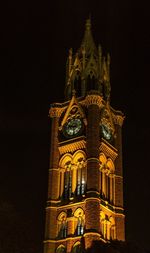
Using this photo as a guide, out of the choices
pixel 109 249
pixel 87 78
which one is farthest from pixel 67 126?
pixel 109 249

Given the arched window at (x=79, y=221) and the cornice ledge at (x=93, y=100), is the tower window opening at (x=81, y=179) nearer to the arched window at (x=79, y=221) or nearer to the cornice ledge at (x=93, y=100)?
the arched window at (x=79, y=221)

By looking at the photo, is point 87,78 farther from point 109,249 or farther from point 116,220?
point 109,249

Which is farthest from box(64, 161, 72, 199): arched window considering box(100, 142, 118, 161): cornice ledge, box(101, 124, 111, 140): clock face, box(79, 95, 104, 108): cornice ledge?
box(79, 95, 104, 108): cornice ledge

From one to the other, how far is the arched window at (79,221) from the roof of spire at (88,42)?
21.9 m

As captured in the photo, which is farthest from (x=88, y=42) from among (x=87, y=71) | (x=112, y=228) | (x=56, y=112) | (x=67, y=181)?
(x=112, y=228)

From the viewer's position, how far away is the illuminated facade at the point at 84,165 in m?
56.1

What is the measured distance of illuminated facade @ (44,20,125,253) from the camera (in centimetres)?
5606

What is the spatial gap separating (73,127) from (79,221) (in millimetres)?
11286

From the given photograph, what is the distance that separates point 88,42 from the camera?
70875 millimetres

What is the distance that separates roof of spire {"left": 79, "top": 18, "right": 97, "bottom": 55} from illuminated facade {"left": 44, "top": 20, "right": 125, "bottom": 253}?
55 cm

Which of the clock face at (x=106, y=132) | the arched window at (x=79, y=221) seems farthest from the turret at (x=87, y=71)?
the arched window at (x=79, y=221)

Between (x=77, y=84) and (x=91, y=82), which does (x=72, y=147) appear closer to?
(x=91, y=82)

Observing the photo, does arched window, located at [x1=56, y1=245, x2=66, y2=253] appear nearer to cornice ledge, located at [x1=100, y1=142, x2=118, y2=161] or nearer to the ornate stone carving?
cornice ledge, located at [x1=100, y1=142, x2=118, y2=161]

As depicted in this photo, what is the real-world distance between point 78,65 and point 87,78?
2933mm
